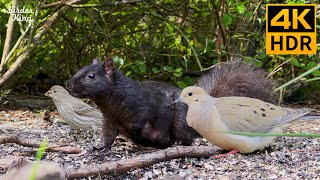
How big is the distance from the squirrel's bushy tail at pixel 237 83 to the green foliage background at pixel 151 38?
1.56 meters

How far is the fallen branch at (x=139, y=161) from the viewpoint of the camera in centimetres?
267

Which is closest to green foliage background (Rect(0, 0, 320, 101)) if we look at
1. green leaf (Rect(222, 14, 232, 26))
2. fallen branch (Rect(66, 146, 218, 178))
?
green leaf (Rect(222, 14, 232, 26))

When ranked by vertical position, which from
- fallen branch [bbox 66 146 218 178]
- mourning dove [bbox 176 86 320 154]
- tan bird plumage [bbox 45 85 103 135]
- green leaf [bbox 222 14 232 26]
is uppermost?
green leaf [bbox 222 14 232 26]

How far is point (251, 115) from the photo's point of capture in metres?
3.28

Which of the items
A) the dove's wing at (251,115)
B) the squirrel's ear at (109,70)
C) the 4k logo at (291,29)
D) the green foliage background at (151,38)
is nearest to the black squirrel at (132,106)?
the squirrel's ear at (109,70)

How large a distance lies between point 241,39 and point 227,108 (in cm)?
297

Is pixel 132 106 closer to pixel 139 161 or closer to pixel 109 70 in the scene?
pixel 109 70

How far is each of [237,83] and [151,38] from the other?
253cm

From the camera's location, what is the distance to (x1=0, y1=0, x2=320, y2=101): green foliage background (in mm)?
5816

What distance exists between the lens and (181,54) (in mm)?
6105

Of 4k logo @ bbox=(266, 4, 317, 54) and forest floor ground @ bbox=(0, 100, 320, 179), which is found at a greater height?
4k logo @ bbox=(266, 4, 317, 54)

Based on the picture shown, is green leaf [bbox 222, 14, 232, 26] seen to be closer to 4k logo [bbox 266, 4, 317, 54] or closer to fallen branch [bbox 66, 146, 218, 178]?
4k logo [bbox 266, 4, 317, 54]

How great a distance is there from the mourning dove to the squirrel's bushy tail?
0.57 m

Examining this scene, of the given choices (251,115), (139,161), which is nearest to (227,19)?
(251,115)
